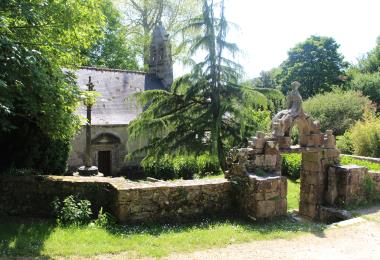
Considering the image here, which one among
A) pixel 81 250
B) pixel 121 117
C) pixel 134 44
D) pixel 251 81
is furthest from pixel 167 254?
pixel 134 44

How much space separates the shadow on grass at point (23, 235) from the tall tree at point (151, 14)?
76.6ft

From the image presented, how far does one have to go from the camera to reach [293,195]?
41.3ft

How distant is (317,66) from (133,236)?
31555mm

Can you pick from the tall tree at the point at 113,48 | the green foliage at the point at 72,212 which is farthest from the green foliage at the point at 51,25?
the tall tree at the point at 113,48

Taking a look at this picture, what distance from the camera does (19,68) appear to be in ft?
22.9

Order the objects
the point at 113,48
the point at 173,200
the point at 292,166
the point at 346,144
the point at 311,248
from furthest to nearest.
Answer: the point at 113,48 < the point at 346,144 < the point at 292,166 < the point at 173,200 < the point at 311,248

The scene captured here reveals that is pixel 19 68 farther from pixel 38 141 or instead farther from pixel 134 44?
pixel 134 44

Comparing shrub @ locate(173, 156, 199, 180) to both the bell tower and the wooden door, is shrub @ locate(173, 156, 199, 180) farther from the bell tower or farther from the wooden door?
the bell tower

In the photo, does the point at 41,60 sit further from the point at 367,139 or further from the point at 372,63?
the point at 372,63

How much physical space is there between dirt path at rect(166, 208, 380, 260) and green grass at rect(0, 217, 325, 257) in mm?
238

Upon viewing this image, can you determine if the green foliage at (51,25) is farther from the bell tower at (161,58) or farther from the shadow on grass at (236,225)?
the bell tower at (161,58)

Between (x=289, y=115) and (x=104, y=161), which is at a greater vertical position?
(x=289, y=115)

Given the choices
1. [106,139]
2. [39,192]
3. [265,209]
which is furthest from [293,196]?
[106,139]

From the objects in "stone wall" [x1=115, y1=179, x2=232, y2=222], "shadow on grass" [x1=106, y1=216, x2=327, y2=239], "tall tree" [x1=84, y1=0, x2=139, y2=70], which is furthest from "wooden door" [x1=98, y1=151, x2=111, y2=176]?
"shadow on grass" [x1=106, y1=216, x2=327, y2=239]
